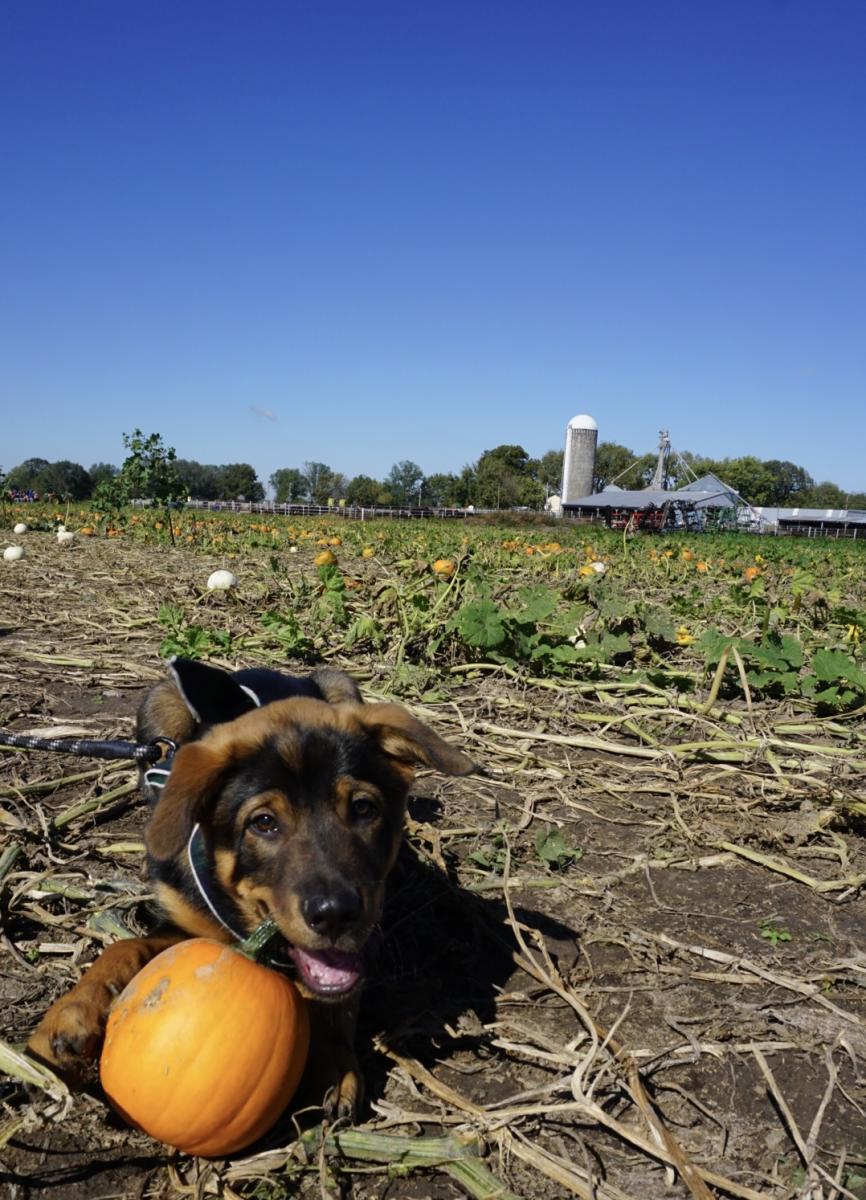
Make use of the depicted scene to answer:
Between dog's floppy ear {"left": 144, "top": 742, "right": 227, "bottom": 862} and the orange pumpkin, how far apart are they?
1.08 feet

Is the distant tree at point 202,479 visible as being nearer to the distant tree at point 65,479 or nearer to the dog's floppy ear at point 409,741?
the distant tree at point 65,479

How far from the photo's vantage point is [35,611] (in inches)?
358

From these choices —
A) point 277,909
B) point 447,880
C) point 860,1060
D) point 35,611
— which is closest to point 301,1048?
point 277,909

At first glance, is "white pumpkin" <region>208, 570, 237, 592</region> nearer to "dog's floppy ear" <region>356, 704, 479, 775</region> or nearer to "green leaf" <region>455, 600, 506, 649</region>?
→ "green leaf" <region>455, 600, 506, 649</region>

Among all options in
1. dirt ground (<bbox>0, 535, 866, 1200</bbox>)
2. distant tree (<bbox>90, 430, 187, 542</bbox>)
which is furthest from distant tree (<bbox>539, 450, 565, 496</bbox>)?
dirt ground (<bbox>0, 535, 866, 1200</bbox>)

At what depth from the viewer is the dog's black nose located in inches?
87.0

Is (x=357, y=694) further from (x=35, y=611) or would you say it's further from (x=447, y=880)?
(x=35, y=611)

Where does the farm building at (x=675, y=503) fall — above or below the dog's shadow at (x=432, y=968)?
above

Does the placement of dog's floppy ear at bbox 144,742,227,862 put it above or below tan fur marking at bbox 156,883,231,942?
above

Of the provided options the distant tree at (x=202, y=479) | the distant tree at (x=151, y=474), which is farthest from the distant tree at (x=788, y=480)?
the distant tree at (x=151, y=474)

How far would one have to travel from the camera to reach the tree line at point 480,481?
12731 cm

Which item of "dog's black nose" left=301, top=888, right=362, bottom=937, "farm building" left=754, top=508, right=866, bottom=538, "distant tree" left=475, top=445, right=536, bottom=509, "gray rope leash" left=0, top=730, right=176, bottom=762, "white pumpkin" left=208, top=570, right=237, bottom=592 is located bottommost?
"dog's black nose" left=301, top=888, right=362, bottom=937

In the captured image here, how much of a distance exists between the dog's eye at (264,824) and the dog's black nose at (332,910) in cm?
35

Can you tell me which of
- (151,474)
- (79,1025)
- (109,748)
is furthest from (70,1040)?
(151,474)
